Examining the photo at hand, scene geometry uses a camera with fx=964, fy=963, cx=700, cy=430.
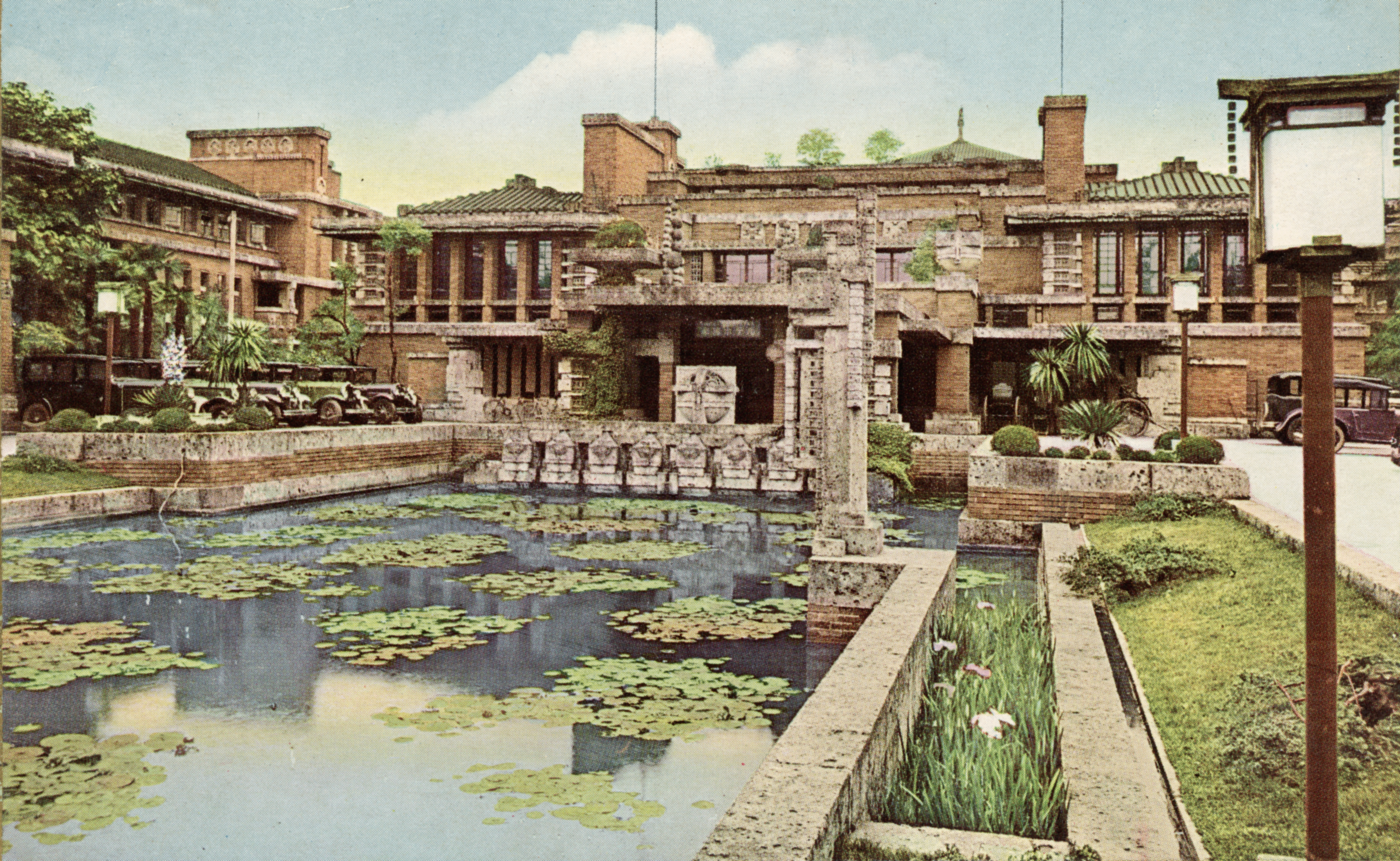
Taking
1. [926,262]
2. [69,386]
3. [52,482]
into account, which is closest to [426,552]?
[52,482]

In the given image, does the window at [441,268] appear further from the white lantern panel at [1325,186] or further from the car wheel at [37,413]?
the white lantern panel at [1325,186]

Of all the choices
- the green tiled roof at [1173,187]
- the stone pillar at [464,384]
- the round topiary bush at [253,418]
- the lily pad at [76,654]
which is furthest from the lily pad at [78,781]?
the green tiled roof at [1173,187]

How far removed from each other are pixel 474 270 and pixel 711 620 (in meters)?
29.4

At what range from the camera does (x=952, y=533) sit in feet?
52.9

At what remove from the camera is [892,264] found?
33406 mm

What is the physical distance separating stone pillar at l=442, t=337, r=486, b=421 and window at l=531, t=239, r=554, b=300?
4.45 meters

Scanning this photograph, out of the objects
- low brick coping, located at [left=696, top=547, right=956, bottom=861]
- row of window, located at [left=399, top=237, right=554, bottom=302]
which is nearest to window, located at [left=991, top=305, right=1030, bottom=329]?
row of window, located at [left=399, top=237, right=554, bottom=302]

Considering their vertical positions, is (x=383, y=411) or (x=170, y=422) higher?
(x=383, y=411)

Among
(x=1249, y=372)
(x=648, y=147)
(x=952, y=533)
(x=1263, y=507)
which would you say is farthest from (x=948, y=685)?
(x=648, y=147)

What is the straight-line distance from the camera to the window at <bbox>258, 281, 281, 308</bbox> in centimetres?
3809

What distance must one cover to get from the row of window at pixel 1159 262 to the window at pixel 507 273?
810 inches

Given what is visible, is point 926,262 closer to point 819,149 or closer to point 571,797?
point 819,149

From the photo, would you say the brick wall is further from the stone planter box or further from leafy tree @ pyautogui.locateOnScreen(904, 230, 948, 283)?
leafy tree @ pyautogui.locateOnScreen(904, 230, 948, 283)

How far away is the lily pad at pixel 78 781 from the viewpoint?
197 inches
